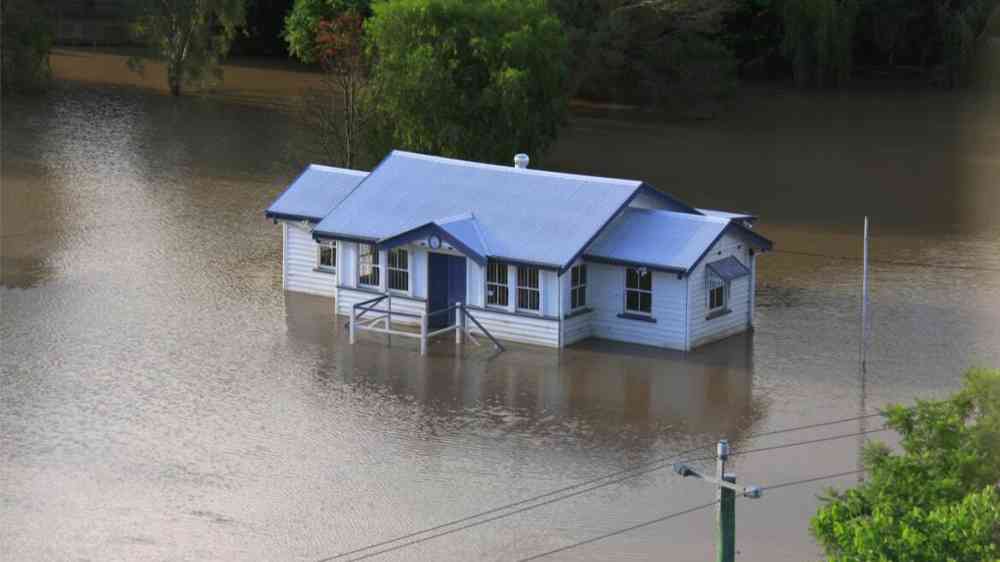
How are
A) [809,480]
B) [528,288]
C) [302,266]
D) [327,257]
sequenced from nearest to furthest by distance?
1. [809,480]
2. [528,288]
3. [327,257]
4. [302,266]

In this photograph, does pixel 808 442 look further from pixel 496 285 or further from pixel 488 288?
pixel 488 288

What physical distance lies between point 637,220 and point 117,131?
30.0 m

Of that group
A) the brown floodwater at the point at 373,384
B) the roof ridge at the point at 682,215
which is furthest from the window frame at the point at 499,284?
the roof ridge at the point at 682,215

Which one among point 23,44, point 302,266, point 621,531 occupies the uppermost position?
point 23,44

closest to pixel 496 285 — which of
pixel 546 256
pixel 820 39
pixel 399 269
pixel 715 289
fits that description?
pixel 546 256

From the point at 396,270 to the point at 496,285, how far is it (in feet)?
7.80

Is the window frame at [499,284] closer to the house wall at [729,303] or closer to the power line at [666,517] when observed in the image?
the house wall at [729,303]

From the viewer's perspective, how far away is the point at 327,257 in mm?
42125

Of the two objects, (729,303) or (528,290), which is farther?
(729,303)

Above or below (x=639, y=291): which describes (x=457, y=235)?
above

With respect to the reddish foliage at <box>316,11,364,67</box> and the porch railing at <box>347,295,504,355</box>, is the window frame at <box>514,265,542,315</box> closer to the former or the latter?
the porch railing at <box>347,295,504,355</box>

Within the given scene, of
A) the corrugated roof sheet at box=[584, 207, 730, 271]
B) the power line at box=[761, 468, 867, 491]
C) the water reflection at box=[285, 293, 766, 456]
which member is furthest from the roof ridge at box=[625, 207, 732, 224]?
the power line at box=[761, 468, 867, 491]

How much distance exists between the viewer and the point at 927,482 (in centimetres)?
2239

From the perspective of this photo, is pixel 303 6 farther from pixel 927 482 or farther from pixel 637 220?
pixel 927 482
